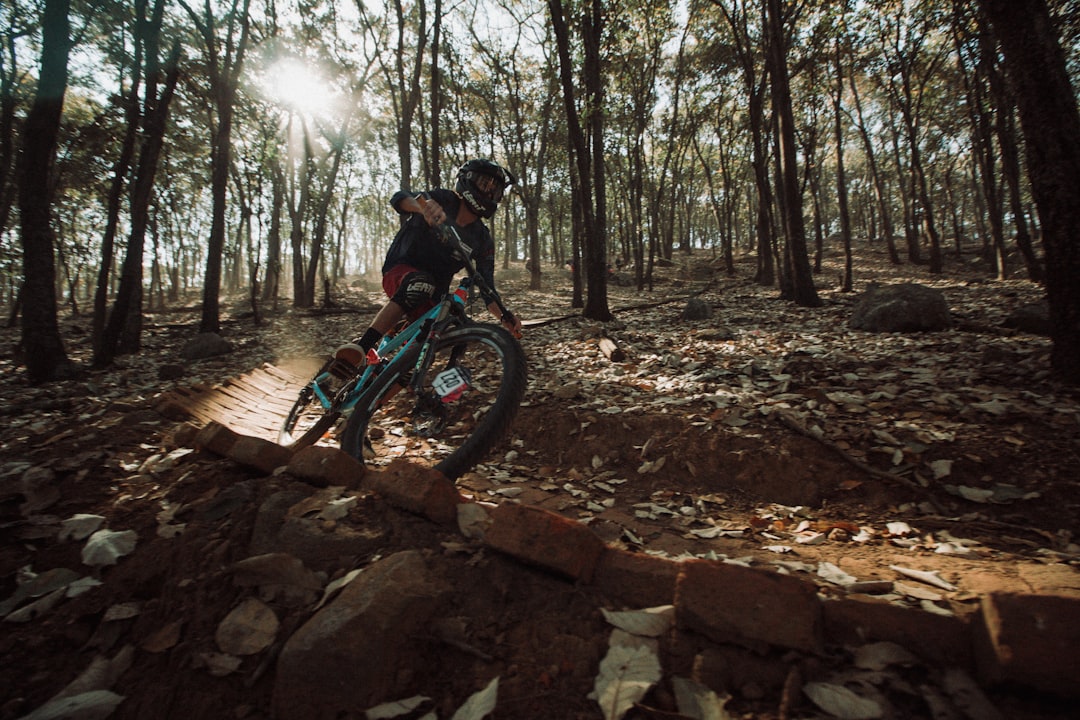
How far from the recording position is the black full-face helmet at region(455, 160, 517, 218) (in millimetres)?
3648

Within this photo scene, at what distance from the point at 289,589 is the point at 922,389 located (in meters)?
4.86

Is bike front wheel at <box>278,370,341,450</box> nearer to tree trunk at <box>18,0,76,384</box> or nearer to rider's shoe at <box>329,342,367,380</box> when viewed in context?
rider's shoe at <box>329,342,367,380</box>

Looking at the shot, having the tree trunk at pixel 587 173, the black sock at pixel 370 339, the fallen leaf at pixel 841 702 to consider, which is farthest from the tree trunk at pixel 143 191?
the fallen leaf at pixel 841 702

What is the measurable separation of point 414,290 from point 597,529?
219 cm

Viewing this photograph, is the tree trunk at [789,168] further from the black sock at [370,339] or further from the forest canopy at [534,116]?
the black sock at [370,339]

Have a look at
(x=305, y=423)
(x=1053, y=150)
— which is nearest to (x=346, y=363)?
(x=305, y=423)

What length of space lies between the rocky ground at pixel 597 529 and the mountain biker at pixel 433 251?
53.7 inches

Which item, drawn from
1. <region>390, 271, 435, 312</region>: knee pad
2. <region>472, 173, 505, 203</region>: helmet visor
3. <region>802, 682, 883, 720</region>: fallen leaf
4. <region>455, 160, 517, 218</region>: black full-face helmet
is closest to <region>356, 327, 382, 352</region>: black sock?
<region>390, 271, 435, 312</region>: knee pad

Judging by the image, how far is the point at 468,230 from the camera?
374 centimetres

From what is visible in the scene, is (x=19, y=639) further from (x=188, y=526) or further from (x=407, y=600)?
(x=407, y=600)

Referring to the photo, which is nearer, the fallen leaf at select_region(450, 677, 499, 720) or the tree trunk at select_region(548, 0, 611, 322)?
the fallen leaf at select_region(450, 677, 499, 720)

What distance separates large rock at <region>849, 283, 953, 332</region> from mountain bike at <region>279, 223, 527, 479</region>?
20.2 ft

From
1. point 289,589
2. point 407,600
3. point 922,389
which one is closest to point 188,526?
point 289,589

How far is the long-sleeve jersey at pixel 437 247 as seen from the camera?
3676 mm
